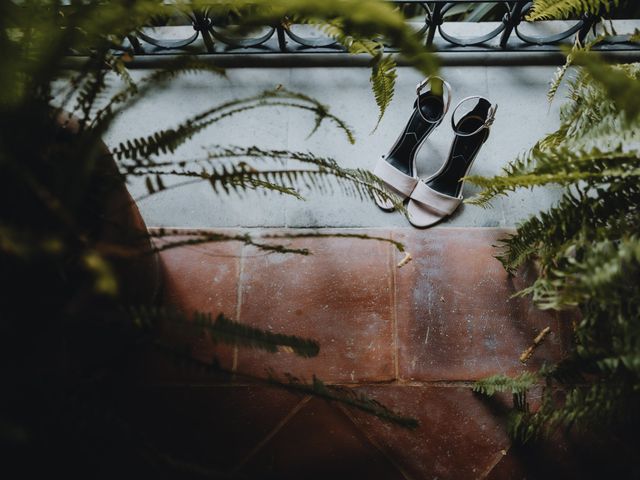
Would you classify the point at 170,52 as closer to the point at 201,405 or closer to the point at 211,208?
the point at 211,208

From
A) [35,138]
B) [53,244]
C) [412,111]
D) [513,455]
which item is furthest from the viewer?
[412,111]

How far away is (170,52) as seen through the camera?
5.59 feet

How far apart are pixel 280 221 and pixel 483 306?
2.06ft

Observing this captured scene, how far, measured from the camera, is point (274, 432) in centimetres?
127

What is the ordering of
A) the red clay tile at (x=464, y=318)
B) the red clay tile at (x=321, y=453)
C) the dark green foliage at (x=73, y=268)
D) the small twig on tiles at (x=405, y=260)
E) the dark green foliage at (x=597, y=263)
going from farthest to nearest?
1. the small twig on tiles at (x=405, y=260)
2. the red clay tile at (x=464, y=318)
3. the red clay tile at (x=321, y=453)
4. the dark green foliage at (x=597, y=263)
5. the dark green foliage at (x=73, y=268)

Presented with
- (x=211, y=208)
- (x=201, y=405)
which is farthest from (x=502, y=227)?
(x=201, y=405)

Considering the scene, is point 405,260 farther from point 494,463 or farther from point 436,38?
point 436,38

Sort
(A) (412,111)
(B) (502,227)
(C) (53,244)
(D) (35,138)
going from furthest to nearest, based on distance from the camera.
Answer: (A) (412,111)
(B) (502,227)
(D) (35,138)
(C) (53,244)

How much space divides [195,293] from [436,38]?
1.18 metres

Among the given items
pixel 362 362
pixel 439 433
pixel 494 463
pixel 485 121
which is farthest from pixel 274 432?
pixel 485 121

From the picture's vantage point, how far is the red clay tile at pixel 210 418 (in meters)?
1.24

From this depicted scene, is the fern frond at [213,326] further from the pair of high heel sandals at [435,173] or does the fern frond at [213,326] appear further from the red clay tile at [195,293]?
the pair of high heel sandals at [435,173]

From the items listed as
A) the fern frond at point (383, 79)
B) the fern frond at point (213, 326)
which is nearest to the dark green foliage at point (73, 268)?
the fern frond at point (213, 326)

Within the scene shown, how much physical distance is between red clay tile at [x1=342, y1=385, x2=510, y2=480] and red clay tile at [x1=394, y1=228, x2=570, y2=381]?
55mm
